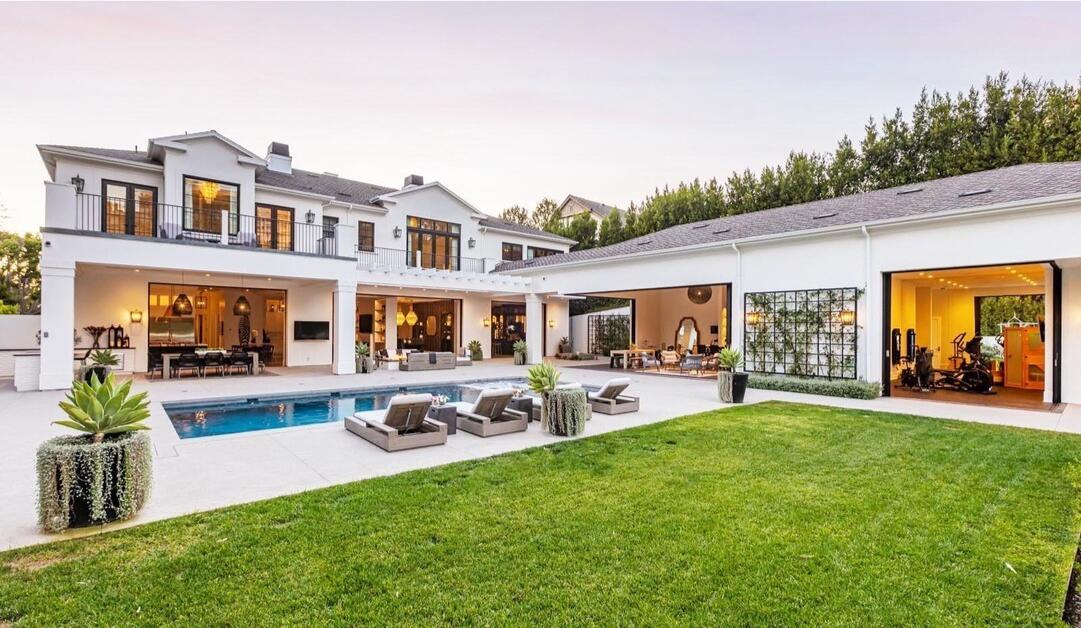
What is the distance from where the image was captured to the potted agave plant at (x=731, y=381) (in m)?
10.9

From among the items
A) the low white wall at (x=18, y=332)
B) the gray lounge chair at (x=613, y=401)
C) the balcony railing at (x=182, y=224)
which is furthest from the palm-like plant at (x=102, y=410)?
the low white wall at (x=18, y=332)

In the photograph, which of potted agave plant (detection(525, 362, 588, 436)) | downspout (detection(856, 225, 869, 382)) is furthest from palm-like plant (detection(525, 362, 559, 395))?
downspout (detection(856, 225, 869, 382))

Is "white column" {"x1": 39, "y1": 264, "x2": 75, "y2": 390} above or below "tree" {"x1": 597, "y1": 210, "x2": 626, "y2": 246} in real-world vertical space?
below

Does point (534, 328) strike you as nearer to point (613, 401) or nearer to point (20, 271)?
point (613, 401)

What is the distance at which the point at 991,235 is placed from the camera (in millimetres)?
10266

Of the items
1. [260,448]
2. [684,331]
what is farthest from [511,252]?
[260,448]

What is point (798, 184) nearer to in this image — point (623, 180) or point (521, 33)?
point (623, 180)

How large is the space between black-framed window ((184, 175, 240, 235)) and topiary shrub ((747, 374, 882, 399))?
1670cm

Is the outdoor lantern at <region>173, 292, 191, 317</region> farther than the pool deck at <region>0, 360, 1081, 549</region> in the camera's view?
Yes

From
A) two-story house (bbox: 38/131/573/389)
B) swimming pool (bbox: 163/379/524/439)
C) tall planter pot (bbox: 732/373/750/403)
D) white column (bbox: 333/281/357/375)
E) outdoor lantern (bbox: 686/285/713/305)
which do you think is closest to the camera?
swimming pool (bbox: 163/379/524/439)

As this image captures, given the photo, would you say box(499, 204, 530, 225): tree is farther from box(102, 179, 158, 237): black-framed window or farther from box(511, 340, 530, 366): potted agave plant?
box(102, 179, 158, 237): black-framed window

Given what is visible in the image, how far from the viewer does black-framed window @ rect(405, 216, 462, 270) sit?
71.9 ft

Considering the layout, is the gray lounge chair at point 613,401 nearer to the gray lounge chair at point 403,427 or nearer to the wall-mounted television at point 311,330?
the gray lounge chair at point 403,427

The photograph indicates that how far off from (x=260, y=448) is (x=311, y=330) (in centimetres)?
1341
